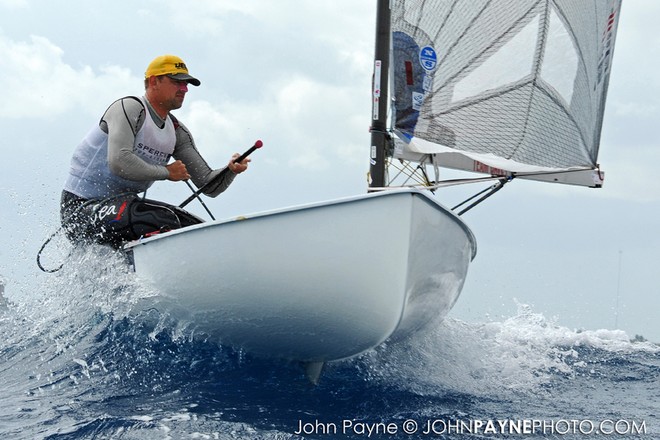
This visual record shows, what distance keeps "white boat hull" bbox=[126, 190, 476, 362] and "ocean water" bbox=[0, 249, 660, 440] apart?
0.27 metres

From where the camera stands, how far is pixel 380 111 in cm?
531

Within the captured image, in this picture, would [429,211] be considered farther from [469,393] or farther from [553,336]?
[553,336]

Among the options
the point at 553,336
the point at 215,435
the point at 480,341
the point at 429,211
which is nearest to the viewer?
the point at 215,435

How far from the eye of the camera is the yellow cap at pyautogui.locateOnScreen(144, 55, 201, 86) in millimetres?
4184

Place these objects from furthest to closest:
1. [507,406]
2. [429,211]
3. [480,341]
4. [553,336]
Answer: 1. [553,336]
2. [480,341]
3. [507,406]
4. [429,211]

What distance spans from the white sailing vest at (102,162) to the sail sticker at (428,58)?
189cm

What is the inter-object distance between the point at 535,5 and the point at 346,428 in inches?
140

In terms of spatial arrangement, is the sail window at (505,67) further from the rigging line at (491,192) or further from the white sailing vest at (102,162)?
the white sailing vest at (102,162)

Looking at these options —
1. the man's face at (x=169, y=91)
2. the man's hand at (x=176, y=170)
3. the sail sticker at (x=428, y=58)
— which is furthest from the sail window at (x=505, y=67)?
the man's hand at (x=176, y=170)

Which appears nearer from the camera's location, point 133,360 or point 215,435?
point 215,435

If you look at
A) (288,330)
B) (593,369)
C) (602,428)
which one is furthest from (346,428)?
(593,369)

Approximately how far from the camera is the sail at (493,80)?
5160 mm

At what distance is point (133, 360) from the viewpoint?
13.5 feet

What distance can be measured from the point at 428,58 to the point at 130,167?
7.70 feet
